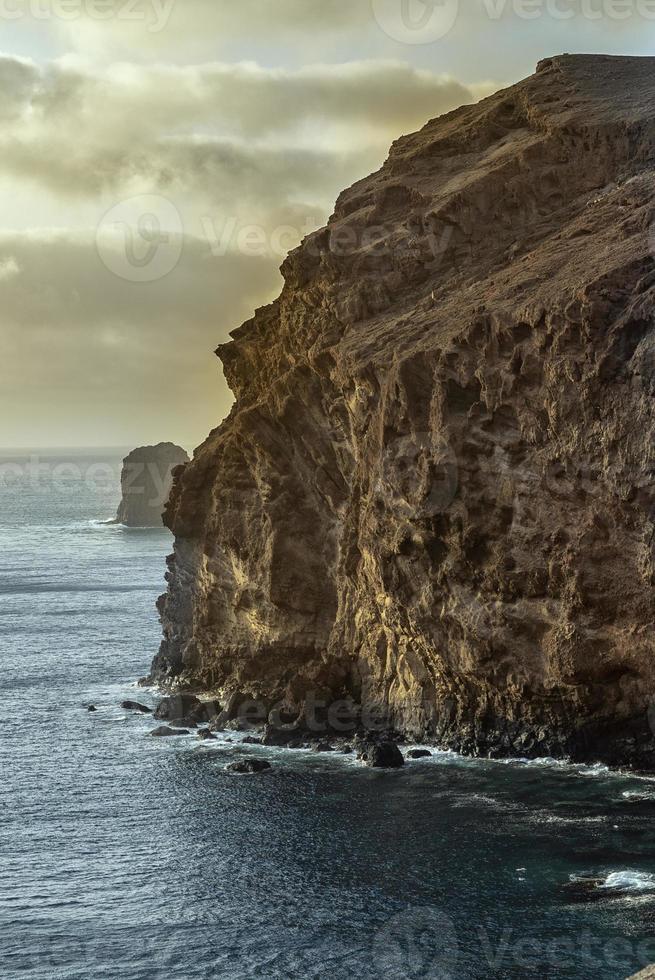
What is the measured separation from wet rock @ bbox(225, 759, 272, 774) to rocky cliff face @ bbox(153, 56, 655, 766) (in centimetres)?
1028

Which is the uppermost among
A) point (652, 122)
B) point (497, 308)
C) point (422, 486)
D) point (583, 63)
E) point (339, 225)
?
point (583, 63)

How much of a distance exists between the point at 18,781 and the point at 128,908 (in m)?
23.4

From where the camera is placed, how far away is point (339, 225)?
89.1m

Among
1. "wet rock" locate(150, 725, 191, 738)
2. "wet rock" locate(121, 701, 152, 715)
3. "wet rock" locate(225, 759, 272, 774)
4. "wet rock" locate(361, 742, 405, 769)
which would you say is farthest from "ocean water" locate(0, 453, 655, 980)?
"wet rock" locate(121, 701, 152, 715)

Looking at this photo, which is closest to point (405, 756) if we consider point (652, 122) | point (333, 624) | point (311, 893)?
point (333, 624)

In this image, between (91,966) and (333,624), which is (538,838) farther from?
(333,624)

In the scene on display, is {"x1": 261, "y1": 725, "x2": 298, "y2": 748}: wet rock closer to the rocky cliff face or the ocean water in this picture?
the ocean water

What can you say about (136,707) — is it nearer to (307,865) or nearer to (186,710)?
(186,710)

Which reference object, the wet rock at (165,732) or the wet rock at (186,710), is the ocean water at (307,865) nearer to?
the wet rock at (165,732)

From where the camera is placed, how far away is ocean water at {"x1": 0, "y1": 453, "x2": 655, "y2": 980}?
51188 millimetres

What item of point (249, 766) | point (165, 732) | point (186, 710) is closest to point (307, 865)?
point (249, 766)

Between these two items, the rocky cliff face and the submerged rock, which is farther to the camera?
the submerged rock

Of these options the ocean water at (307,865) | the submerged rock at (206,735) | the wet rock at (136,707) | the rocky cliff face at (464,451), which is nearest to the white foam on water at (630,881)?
the ocean water at (307,865)

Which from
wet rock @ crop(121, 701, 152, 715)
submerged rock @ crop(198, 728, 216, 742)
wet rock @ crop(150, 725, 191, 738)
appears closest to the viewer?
submerged rock @ crop(198, 728, 216, 742)
